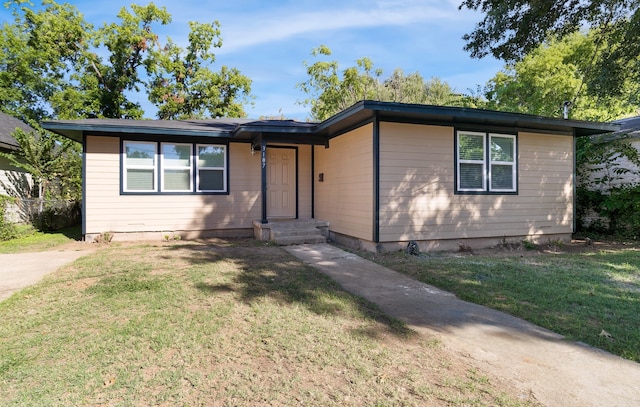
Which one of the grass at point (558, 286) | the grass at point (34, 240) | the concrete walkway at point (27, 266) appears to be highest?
the grass at point (34, 240)

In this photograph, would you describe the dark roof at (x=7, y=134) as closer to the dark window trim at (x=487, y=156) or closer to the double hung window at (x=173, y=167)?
the double hung window at (x=173, y=167)

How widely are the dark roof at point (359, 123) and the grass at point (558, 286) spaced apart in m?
2.78

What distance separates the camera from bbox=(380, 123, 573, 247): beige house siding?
24.1 feet

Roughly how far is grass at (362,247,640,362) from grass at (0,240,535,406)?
1.43 metres

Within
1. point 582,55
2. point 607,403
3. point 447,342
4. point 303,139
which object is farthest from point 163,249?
point 582,55

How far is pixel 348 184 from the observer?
27.5 ft

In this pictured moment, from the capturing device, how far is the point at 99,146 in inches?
343

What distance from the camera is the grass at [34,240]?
7.59 metres

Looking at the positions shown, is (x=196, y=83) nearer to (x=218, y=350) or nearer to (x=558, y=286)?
(x=558, y=286)

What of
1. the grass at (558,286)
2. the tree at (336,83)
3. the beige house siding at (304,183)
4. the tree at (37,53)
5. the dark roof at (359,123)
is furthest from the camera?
the tree at (336,83)

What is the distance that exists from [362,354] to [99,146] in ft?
28.0

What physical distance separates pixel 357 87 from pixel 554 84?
45.5ft

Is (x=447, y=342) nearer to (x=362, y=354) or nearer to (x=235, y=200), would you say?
(x=362, y=354)

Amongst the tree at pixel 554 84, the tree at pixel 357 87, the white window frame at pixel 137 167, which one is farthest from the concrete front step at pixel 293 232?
the tree at pixel 357 87
